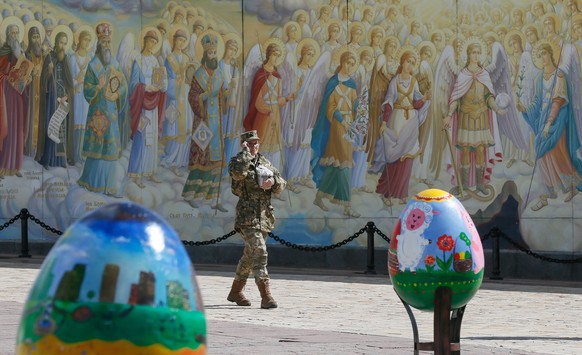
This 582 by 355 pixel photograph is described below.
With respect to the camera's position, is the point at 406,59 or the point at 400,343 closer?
the point at 400,343

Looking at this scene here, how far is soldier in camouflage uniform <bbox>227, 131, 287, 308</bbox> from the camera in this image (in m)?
13.9

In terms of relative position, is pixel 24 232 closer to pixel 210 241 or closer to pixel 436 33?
pixel 210 241

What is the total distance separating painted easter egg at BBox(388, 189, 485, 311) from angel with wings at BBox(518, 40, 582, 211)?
1232cm

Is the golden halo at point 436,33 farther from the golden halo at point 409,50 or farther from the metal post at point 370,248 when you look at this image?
the metal post at point 370,248

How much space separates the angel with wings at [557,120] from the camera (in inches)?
777

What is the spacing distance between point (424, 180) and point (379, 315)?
7.81 metres

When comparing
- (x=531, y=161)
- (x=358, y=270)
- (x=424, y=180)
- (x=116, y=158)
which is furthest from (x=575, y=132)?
(x=116, y=158)

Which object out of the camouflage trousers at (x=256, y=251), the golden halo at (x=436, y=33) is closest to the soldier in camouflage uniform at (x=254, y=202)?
the camouflage trousers at (x=256, y=251)

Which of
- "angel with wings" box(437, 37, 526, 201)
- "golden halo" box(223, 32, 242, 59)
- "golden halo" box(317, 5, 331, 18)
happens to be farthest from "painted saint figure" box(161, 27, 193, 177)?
"angel with wings" box(437, 37, 526, 201)

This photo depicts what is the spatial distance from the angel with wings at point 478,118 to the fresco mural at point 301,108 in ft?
0.08

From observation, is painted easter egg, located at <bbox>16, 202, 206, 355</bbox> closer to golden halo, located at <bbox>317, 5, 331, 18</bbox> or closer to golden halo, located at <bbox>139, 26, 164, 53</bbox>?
golden halo, located at <bbox>317, 5, 331, 18</bbox>

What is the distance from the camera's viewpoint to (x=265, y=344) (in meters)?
10.4

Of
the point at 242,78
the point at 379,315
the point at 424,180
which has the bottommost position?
the point at 379,315

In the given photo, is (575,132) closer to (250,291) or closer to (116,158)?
(250,291)
